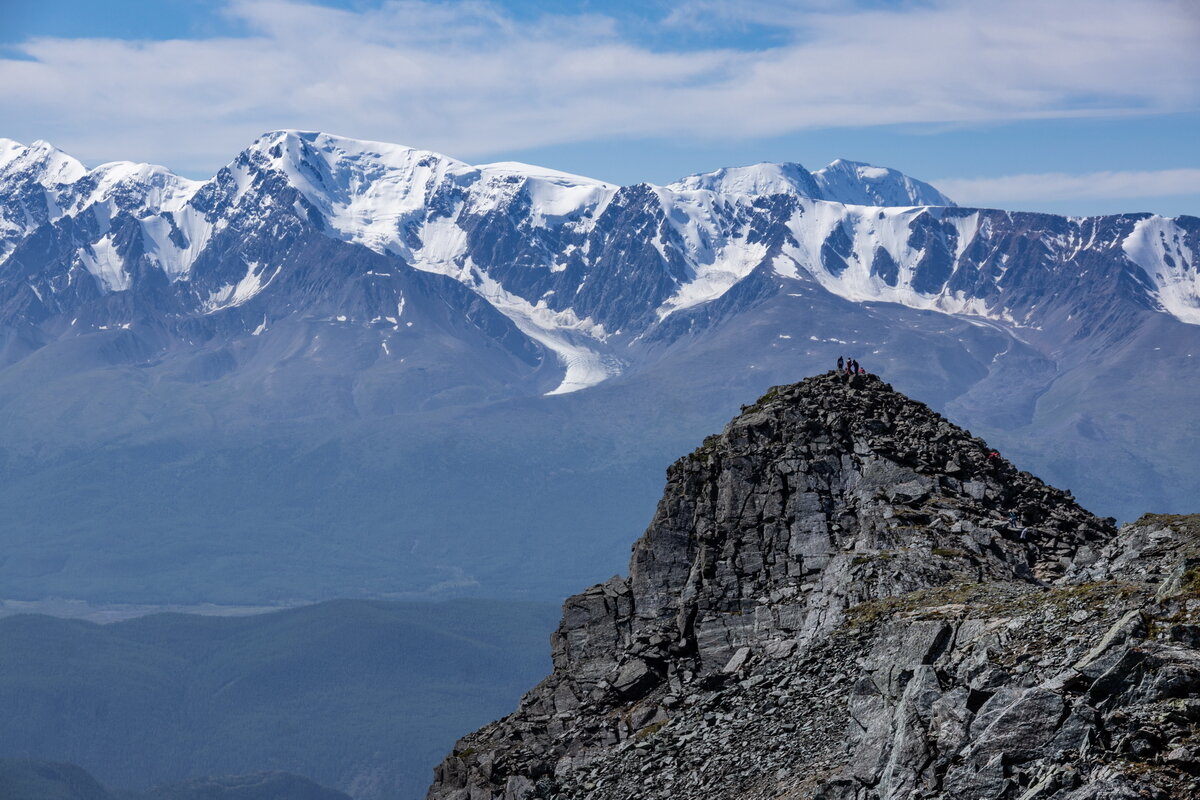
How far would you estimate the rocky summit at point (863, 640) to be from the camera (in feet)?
109

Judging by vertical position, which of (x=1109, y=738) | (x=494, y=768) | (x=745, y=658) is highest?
(x=1109, y=738)

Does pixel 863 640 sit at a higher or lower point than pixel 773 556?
lower

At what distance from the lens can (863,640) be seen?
48969mm

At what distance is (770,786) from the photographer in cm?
4522

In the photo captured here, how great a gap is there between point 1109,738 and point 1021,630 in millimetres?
7538

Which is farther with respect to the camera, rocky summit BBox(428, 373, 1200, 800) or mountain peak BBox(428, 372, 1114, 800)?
mountain peak BBox(428, 372, 1114, 800)

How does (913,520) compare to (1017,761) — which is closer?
(1017,761)

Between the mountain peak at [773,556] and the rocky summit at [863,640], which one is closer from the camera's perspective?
the rocky summit at [863,640]

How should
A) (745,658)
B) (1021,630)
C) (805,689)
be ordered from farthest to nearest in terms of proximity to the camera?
(745,658) < (805,689) < (1021,630)

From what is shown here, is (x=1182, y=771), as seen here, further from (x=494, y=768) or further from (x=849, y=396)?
(x=849, y=396)

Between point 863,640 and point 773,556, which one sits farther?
point 773,556

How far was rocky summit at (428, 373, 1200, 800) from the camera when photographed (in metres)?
→ 33.1

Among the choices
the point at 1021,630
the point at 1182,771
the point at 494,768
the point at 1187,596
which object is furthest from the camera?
the point at 494,768

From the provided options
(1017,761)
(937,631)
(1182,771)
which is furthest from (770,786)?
(1182,771)
